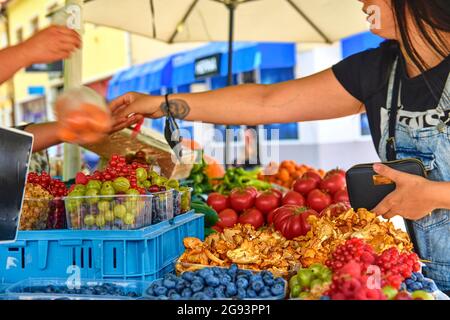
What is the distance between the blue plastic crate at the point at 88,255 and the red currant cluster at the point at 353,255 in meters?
0.62

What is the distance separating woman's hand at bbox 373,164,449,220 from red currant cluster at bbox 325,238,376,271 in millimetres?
400

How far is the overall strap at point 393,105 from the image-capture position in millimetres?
2037

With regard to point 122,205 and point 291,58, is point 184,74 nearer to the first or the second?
point 291,58

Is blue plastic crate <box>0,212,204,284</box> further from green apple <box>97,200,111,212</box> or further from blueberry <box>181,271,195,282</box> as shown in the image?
blueberry <box>181,271,195,282</box>

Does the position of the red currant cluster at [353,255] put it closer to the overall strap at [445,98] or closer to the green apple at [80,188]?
the overall strap at [445,98]

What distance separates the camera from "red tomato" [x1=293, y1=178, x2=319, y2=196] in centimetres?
414

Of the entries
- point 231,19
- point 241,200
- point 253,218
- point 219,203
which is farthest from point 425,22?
point 231,19

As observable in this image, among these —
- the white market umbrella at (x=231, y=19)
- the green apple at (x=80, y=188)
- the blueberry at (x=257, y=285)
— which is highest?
the white market umbrella at (x=231, y=19)

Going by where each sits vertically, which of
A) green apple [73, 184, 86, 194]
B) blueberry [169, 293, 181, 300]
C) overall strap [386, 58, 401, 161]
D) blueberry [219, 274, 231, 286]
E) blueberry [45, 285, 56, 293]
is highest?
overall strap [386, 58, 401, 161]

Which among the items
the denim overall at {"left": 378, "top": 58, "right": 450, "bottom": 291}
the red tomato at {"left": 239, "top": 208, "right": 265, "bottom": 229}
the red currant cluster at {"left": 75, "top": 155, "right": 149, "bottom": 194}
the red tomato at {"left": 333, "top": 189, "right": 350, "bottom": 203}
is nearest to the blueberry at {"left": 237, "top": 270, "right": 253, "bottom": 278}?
the red currant cluster at {"left": 75, "top": 155, "right": 149, "bottom": 194}

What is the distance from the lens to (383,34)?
6.89ft

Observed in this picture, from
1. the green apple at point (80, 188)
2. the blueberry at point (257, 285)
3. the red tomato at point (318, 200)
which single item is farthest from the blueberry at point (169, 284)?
the red tomato at point (318, 200)

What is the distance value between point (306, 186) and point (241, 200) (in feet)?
1.90
